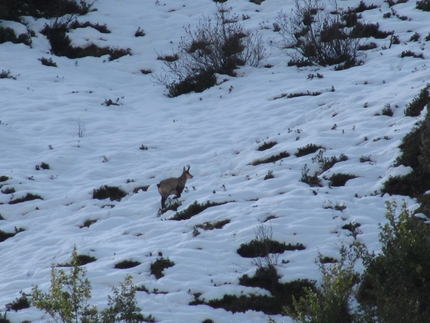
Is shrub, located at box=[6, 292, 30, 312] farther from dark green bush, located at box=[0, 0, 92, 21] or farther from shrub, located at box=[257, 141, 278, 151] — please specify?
dark green bush, located at box=[0, 0, 92, 21]

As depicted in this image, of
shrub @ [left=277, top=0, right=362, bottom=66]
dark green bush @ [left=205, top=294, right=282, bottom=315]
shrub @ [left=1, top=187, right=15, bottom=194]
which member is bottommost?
dark green bush @ [left=205, top=294, right=282, bottom=315]

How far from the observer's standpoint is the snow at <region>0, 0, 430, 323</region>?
8.33m

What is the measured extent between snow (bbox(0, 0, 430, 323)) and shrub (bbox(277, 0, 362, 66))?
0.67 m

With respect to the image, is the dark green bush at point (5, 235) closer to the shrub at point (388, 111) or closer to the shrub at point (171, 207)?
the shrub at point (171, 207)

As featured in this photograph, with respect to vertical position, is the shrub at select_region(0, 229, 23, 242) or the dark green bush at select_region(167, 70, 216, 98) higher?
the dark green bush at select_region(167, 70, 216, 98)

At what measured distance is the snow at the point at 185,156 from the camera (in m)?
8.33

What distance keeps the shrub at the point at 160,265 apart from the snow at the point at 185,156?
0.11 metres

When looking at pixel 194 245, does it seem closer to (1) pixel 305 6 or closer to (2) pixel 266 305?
(2) pixel 266 305

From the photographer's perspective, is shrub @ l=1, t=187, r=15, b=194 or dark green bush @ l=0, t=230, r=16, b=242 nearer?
dark green bush @ l=0, t=230, r=16, b=242

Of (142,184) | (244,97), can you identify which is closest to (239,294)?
(142,184)

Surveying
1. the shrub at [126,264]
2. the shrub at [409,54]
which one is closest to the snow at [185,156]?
the shrub at [126,264]

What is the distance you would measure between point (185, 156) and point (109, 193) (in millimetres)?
2471

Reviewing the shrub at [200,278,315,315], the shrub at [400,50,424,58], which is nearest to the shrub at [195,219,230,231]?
the shrub at [200,278,315,315]

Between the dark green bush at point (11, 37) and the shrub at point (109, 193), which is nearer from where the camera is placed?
the shrub at point (109, 193)
